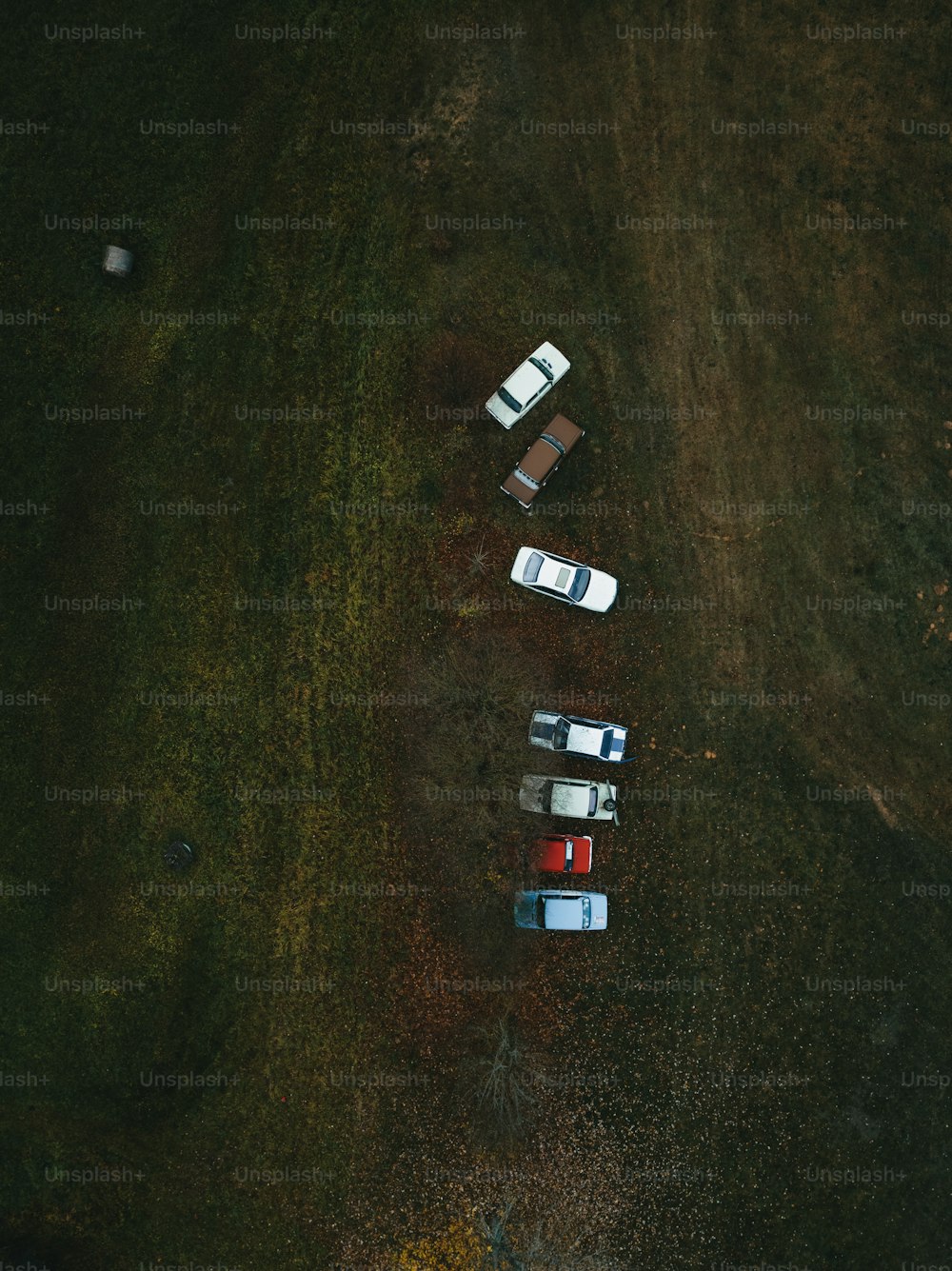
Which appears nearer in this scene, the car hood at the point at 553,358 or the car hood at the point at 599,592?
the car hood at the point at 599,592

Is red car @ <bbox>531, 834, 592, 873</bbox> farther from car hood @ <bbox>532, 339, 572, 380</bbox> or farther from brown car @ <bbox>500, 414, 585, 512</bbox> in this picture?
car hood @ <bbox>532, 339, 572, 380</bbox>

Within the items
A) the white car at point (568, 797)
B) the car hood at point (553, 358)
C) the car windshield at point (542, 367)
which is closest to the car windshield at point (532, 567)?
the car windshield at point (542, 367)

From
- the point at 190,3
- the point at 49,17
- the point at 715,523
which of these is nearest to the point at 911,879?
the point at 715,523

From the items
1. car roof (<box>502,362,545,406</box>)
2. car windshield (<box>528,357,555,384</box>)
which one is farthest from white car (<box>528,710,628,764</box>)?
car windshield (<box>528,357,555,384</box>)

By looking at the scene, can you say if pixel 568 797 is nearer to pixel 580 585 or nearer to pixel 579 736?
pixel 579 736

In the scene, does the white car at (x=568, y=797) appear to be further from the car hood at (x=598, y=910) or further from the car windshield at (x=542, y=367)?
the car windshield at (x=542, y=367)

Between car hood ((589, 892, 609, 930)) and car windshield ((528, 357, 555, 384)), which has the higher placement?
car windshield ((528, 357, 555, 384))
